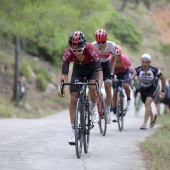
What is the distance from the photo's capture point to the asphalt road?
8.24 m

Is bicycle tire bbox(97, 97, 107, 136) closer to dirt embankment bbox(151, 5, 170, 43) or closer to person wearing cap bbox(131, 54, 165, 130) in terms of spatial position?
person wearing cap bbox(131, 54, 165, 130)

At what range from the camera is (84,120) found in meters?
9.25

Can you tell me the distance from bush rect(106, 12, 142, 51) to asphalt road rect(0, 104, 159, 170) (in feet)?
146

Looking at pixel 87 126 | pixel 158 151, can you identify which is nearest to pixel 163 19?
pixel 158 151

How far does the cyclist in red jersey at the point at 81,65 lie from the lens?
904 cm

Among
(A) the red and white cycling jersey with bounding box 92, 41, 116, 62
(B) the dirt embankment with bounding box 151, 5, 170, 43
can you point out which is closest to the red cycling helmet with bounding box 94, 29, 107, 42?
(A) the red and white cycling jersey with bounding box 92, 41, 116, 62

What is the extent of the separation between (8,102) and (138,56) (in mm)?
33520

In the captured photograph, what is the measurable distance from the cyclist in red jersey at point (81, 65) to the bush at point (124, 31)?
46.4m

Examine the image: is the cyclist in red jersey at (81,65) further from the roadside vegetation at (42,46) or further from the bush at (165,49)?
the bush at (165,49)

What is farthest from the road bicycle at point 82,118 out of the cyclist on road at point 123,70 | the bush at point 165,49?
the bush at point 165,49

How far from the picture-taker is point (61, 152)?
9.48 metres

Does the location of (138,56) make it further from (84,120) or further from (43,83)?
(84,120)

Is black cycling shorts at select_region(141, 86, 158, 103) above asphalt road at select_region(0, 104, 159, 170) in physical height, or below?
above

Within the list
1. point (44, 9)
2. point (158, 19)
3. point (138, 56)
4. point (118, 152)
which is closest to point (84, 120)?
point (118, 152)
